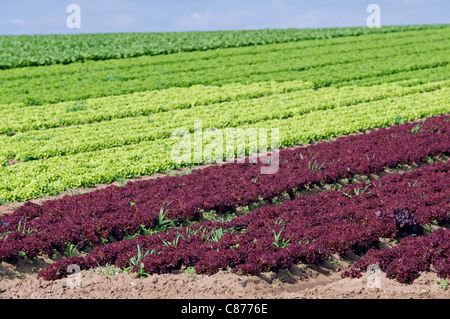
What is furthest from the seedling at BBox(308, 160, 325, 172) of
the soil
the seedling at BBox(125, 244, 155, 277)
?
the seedling at BBox(125, 244, 155, 277)

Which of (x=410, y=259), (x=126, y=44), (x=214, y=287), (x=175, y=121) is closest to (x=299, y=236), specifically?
(x=410, y=259)

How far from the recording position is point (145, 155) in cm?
1599

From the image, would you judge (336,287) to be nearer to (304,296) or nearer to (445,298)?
(304,296)

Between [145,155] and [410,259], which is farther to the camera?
[145,155]

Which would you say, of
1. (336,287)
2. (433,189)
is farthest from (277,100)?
(336,287)

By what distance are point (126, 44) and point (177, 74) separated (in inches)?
565

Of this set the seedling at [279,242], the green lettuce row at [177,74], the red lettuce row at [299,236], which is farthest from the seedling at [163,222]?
the green lettuce row at [177,74]

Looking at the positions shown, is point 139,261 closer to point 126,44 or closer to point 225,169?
point 225,169

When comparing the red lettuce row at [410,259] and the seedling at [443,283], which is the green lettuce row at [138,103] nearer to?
the red lettuce row at [410,259]

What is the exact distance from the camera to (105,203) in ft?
39.0

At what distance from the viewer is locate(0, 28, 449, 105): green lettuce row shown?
25.1 metres

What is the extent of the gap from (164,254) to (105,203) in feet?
10.7

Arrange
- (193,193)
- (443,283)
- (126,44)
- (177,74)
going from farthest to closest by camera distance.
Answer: (126,44), (177,74), (193,193), (443,283)
